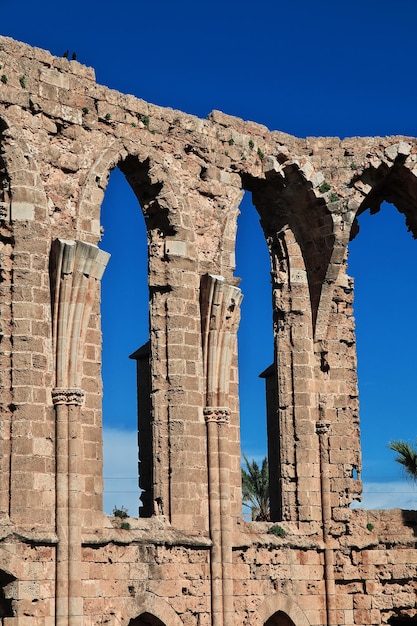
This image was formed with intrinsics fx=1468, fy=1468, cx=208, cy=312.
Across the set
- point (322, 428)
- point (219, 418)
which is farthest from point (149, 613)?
point (322, 428)

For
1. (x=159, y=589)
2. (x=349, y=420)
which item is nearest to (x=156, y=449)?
(x=159, y=589)

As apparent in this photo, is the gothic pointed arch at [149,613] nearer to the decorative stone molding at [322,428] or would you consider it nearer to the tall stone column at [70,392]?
the tall stone column at [70,392]

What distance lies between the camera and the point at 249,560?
21797mm

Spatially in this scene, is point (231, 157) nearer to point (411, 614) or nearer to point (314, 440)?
point (314, 440)

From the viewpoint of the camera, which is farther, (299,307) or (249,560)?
(299,307)

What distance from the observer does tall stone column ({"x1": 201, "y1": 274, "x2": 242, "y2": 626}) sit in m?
21.2

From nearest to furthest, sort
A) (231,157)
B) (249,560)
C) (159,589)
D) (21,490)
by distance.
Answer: (21,490) → (159,589) → (249,560) → (231,157)

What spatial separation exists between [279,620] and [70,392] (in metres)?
5.54

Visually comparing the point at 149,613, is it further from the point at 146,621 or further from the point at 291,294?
the point at 291,294

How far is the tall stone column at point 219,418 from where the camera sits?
69.4ft

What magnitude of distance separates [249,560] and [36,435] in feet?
14.7

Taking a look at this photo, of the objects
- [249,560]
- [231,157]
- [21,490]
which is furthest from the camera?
[231,157]

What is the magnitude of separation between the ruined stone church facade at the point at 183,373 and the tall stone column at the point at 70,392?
0.03 metres

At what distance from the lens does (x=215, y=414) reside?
2172cm
